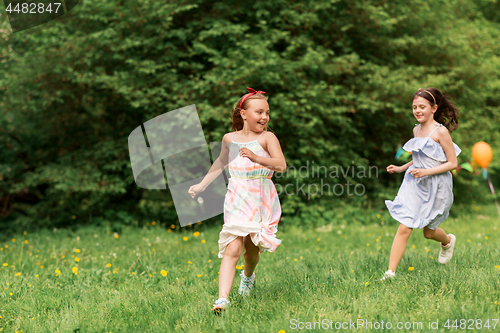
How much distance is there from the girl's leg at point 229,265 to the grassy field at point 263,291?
0.53 feet

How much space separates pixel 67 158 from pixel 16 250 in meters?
2.50

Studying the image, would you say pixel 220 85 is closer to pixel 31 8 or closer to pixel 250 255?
pixel 31 8

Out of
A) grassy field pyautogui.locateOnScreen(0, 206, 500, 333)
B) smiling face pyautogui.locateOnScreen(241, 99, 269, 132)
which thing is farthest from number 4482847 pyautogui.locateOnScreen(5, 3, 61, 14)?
smiling face pyautogui.locateOnScreen(241, 99, 269, 132)

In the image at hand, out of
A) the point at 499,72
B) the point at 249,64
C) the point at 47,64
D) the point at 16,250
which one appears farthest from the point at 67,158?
the point at 499,72

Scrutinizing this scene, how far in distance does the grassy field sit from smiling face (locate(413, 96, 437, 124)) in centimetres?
127

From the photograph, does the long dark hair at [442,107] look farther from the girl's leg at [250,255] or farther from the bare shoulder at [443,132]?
the girl's leg at [250,255]

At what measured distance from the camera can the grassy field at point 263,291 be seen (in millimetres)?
2703

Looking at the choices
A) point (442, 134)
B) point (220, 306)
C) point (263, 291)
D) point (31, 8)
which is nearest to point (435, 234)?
point (442, 134)

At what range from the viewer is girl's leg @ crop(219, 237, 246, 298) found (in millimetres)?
2953

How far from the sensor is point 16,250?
20.2ft

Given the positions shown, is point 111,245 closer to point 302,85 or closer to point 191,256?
point 191,256

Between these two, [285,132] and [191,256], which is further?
[285,132]

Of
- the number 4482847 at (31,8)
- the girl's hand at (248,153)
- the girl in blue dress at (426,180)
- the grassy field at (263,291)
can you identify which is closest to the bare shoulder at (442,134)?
the girl in blue dress at (426,180)

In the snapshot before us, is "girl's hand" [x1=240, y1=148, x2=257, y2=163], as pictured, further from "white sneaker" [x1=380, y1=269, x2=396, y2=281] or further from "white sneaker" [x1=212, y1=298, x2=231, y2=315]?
"white sneaker" [x1=380, y1=269, x2=396, y2=281]
